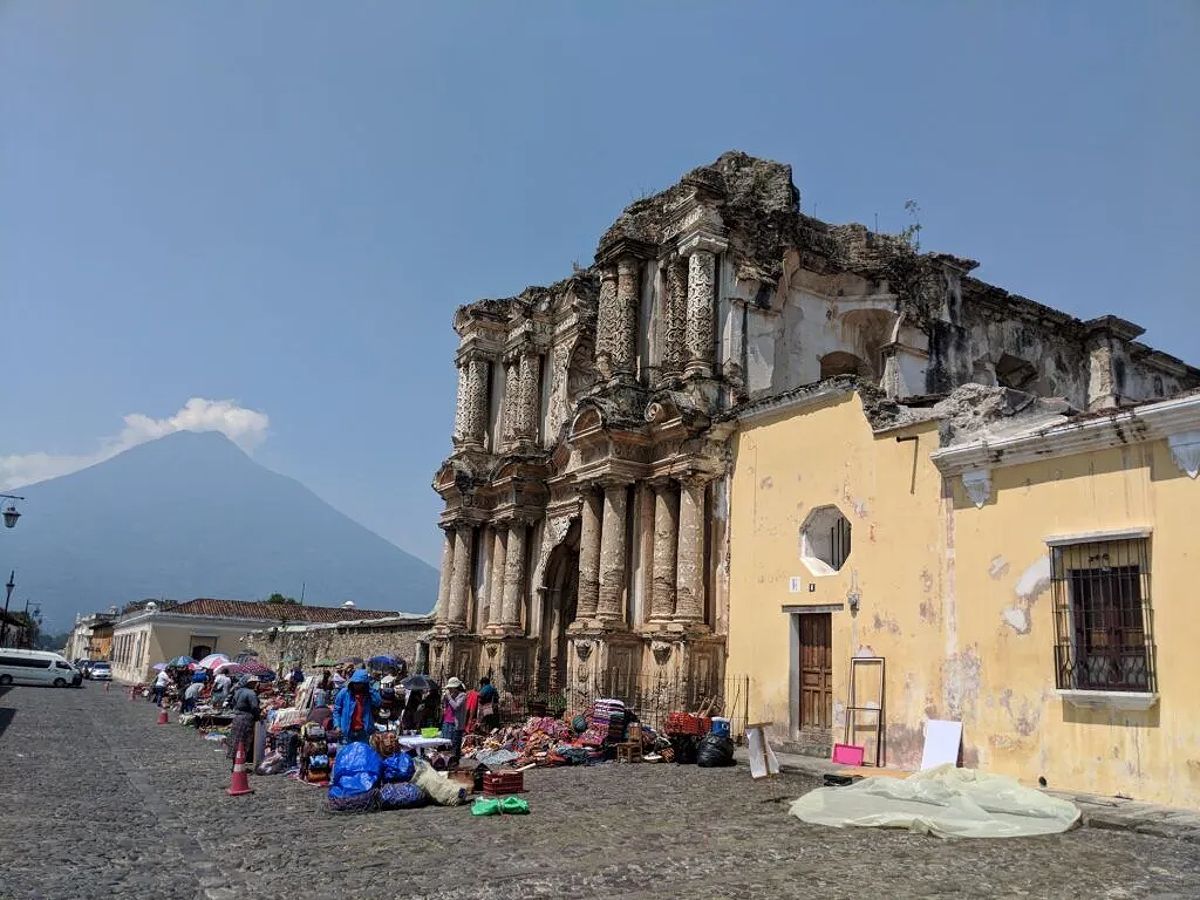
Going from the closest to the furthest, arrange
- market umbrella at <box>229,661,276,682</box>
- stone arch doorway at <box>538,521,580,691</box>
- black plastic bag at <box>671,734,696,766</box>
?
black plastic bag at <box>671,734,696,766</box> < stone arch doorway at <box>538,521,580,691</box> < market umbrella at <box>229,661,276,682</box>

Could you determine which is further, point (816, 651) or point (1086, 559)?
point (816, 651)

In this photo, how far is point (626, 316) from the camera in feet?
68.2

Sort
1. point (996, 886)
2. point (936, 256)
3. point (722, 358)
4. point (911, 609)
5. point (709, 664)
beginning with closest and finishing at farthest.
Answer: point (996, 886) < point (911, 609) < point (709, 664) < point (722, 358) < point (936, 256)

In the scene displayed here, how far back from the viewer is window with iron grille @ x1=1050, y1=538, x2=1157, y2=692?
34.2 ft

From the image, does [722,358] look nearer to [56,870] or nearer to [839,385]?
[839,385]

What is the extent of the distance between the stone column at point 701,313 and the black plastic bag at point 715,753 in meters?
6.74

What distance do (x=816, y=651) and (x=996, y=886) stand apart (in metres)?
8.03

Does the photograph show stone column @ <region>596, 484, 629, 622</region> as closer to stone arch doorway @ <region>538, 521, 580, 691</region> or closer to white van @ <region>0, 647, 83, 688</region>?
stone arch doorway @ <region>538, 521, 580, 691</region>

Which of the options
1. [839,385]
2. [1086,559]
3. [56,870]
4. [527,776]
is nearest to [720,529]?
[839,385]

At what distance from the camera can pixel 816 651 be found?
15.0 meters

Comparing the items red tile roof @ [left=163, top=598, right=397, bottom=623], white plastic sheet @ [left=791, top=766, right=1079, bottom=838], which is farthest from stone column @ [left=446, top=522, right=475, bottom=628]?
red tile roof @ [left=163, top=598, right=397, bottom=623]

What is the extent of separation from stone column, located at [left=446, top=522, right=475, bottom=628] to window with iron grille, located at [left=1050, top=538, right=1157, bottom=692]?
16.7 m

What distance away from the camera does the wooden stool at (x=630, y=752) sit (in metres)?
15.1

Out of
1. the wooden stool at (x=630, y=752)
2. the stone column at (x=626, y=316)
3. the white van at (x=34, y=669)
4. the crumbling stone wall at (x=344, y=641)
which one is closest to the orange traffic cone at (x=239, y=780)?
the wooden stool at (x=630, y=752)
